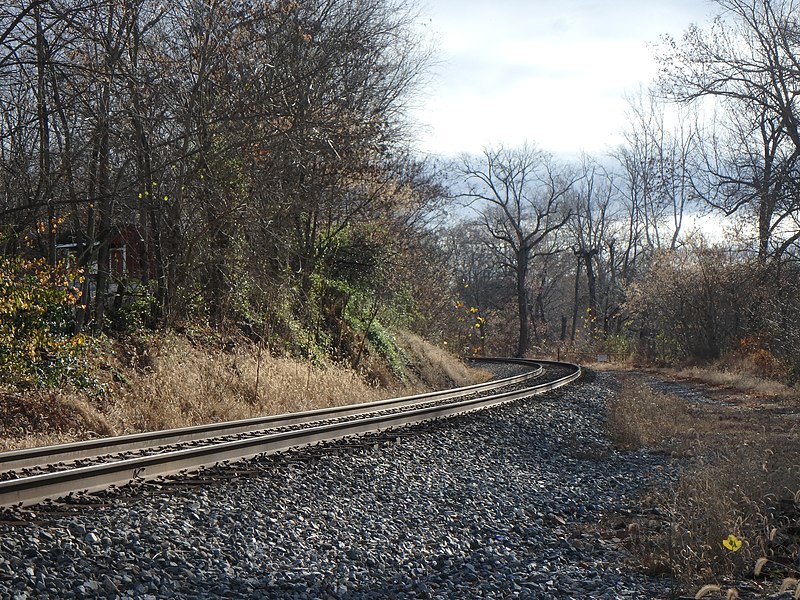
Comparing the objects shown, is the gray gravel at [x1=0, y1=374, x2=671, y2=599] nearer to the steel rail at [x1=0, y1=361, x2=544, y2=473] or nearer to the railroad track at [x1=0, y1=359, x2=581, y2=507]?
→ the railroad track at [x1=0, y1=359, x2=581, y2=507]

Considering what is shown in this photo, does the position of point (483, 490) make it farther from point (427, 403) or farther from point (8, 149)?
point (8, 149)

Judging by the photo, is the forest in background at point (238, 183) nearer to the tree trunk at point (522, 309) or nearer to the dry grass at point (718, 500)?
the dry grass at point (718, 500)

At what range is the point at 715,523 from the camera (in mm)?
6695

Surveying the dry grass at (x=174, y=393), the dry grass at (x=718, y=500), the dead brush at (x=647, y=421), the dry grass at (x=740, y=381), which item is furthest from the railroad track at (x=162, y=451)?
the dry grass at (x=740, y=381)

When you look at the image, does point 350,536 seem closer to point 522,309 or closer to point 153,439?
point 153,439

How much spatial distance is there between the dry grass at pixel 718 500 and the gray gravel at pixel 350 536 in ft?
1.04

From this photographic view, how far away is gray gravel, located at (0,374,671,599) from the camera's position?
5410mm

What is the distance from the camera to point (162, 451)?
9445mm

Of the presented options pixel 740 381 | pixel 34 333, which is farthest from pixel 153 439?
pixel 740 381

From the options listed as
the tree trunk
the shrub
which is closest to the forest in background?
the shrub

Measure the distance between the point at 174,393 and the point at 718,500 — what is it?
9.12m

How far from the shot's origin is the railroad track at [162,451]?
683 centimetres

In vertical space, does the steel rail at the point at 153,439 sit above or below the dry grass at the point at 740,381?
above

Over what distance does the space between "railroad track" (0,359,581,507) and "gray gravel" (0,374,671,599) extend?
1.20 feet
